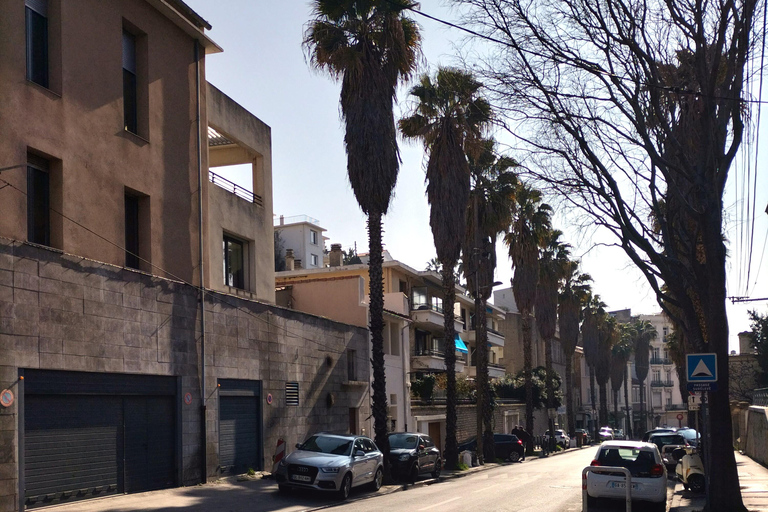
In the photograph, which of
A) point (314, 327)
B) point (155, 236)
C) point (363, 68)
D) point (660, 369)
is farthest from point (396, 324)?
point (660, 369)

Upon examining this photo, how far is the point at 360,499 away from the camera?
20.9 m

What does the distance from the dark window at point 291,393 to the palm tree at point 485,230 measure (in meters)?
12.5

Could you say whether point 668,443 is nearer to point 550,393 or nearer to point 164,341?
point 164,341

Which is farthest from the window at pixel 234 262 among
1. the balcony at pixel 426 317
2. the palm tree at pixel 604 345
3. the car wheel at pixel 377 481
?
the palm tree at pixel 604 345

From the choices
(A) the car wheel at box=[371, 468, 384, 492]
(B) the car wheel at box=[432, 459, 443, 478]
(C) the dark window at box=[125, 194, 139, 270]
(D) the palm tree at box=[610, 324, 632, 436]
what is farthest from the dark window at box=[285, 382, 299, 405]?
(D) the palm tree at box=[610, 324, 632, 436]

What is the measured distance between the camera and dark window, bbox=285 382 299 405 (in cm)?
2795

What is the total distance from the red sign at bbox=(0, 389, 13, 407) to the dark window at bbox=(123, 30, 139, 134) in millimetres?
8398

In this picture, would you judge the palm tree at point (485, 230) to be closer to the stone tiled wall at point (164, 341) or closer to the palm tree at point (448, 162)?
the palm tree at point (448, 162)

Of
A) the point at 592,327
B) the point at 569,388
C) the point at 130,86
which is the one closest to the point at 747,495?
the point at 130,86

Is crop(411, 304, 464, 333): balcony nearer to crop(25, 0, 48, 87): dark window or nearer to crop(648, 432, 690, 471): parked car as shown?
crop(648, 432, 690, 471): parked car

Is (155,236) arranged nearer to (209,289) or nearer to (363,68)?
(209,289)

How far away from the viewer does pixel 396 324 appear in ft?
134

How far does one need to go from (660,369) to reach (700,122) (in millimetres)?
114785

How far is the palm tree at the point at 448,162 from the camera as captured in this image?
34.4m
